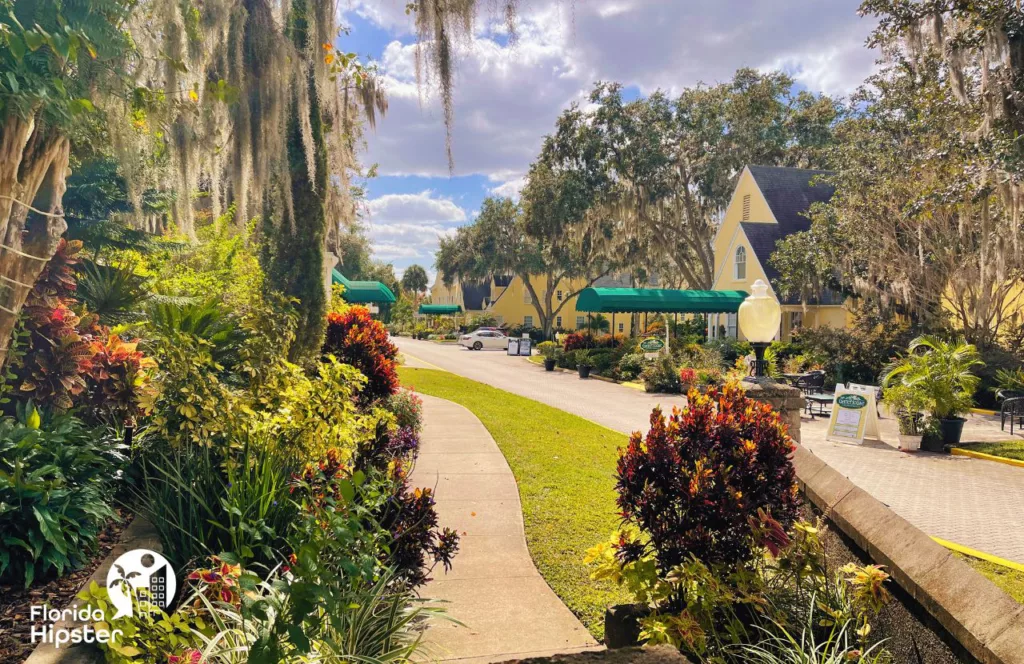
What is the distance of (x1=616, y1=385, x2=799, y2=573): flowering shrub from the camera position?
136 inches

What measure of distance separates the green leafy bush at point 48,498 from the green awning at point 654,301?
23.8 meters

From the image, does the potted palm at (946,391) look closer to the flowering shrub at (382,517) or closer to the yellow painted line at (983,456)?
the yellow painted line at (983,456)

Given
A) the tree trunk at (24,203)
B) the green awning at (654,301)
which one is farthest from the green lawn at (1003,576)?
the green awning at (654,301)

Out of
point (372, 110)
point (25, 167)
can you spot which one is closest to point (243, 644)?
point (25, 167)

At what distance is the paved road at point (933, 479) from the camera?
6.85 m

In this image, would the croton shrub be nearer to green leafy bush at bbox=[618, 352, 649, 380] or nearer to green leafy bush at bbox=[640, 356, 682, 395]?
green leafy bush at bbox=[640, 356, 682, 395]

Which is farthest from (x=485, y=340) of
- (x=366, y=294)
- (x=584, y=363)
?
(x=584, y=363)

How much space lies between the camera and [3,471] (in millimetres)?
3562

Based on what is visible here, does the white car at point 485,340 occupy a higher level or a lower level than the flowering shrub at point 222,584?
lower

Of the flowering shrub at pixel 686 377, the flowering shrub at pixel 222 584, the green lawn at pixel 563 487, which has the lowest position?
the green lawn at pixel 563 487

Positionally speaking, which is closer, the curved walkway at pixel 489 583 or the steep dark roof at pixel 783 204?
the curved walkway at pixel 489 583

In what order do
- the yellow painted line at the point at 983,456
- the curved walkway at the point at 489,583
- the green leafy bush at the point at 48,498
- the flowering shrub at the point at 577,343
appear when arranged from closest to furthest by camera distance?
the green leafy bush at the point at 48,498 < the curved walkway at the point at 489,583 < the yellow painted line at the point at 983,456 < the flowering shrub at the point at 577,343

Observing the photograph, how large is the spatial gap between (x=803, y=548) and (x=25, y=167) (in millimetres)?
5241

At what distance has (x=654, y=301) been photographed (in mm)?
27125
